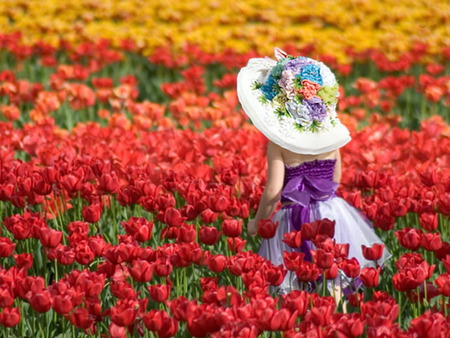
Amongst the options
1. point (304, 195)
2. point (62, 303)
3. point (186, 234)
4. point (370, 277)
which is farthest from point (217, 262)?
point (304, 195)

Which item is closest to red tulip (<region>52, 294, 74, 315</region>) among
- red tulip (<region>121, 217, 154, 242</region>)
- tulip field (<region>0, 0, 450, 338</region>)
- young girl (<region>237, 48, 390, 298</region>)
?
tulip field (<region>0, 0, 450, 338</region>)

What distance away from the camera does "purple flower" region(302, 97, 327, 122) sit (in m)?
4.36

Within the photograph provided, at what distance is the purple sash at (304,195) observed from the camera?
4.32m

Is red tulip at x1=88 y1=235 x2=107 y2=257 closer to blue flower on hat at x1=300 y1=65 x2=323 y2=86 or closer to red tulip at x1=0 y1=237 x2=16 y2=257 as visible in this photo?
red tulip at x1=0 y1=237 x2=16 y2=257

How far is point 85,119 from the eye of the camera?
7891mm

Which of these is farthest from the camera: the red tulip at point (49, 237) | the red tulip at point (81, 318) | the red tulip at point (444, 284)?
the red tulip at point (49, 237)

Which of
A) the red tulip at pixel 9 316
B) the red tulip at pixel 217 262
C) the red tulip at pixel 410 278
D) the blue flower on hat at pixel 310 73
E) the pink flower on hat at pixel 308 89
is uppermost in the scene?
the blue flower on hat at pixel 310 73

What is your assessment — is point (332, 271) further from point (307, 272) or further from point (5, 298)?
point (5, 298)

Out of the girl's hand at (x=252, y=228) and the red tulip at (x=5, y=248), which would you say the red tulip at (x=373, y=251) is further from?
the red tulip at (x=5, y=248)

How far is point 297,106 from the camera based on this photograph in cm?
438

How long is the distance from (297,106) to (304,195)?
0.40m

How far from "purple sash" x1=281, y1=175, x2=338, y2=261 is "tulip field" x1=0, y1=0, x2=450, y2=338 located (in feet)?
0.61

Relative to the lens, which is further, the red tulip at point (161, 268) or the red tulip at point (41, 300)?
the red tulip at point (161, 268)

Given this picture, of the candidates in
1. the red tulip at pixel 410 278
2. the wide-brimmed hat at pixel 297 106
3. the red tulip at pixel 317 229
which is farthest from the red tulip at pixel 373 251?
the wide-brimmed hat at pixel 297 106
